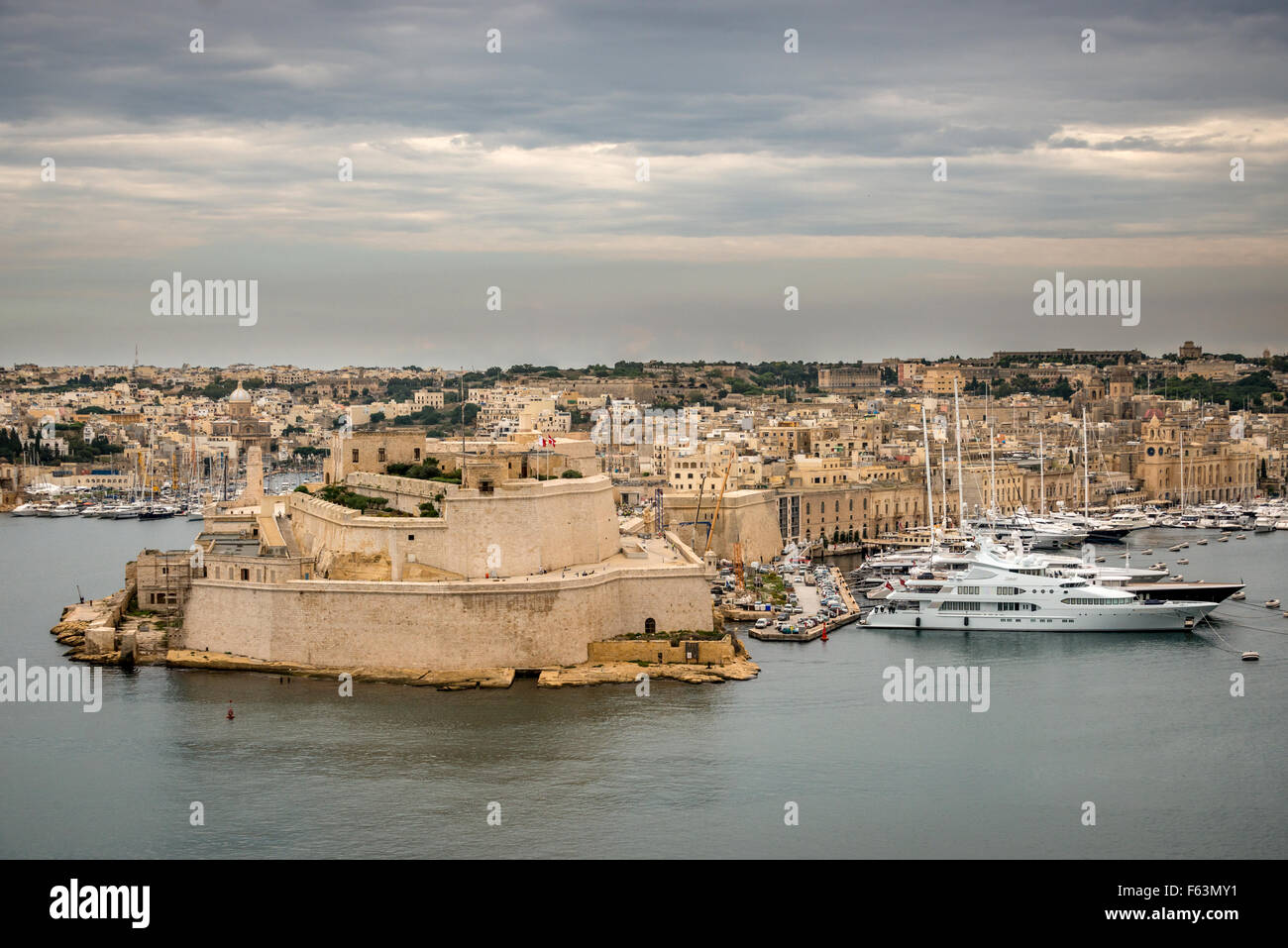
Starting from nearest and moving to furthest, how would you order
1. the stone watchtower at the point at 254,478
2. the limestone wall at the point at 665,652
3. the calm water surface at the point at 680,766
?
the calm water surface at the point at 680,766 → the limestone wall at the point at 665,652 → the stone watchtower at the point at 254,478

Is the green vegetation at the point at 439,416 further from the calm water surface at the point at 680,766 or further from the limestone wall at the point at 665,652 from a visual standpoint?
the calm water surface at the point at 680,766

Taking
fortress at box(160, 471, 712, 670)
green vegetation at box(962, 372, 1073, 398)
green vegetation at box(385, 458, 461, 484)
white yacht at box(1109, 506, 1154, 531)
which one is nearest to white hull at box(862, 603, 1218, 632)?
fortress at box(160, 471, 712, 670)

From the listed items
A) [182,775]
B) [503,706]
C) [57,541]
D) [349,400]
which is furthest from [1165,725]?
[349,400]

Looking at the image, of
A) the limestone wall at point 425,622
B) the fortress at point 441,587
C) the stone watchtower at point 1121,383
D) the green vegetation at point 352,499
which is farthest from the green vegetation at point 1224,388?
the limestone wall at point 425,622

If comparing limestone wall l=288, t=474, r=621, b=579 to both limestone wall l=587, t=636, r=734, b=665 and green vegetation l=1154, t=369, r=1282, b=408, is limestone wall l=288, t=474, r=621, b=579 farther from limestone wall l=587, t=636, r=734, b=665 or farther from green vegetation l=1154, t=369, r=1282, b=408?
green vegetation l=1154, t=369, r=1282, b=408
